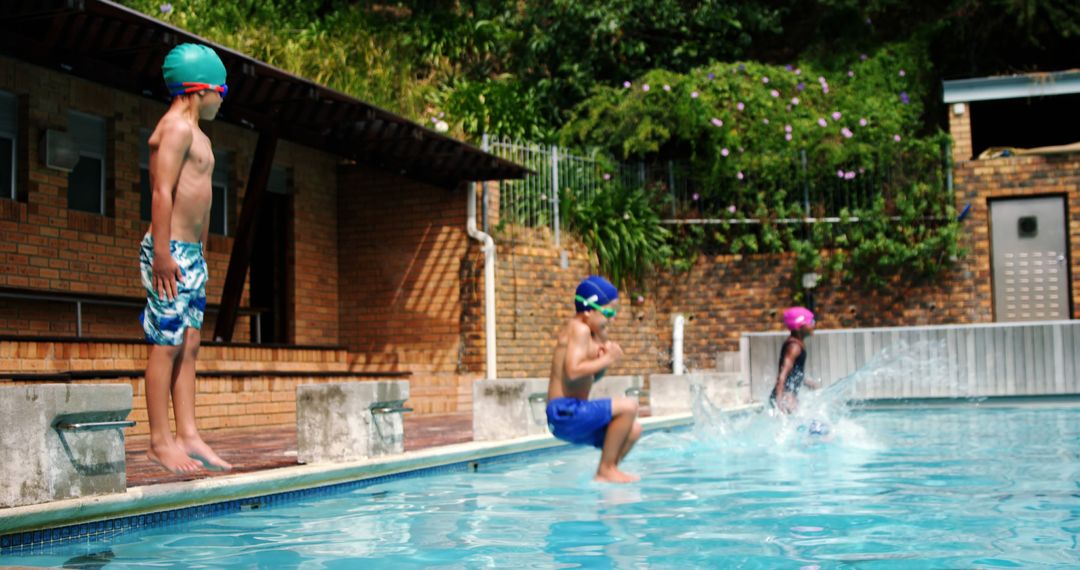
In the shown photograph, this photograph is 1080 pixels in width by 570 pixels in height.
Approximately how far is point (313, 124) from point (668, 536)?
31.9ft

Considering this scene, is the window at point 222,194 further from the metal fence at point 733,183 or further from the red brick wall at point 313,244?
the metal fence at point 733,183

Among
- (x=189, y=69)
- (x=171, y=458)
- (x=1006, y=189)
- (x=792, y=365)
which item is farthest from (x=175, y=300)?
(x=1006, y=189)

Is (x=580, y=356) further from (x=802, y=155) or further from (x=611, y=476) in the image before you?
(x=802, y=155)

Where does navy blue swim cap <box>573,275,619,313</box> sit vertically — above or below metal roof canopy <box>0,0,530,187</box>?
below

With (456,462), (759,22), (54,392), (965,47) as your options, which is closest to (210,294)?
(456,462)

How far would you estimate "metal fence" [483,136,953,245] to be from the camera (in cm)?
1895

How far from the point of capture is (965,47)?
2256cm

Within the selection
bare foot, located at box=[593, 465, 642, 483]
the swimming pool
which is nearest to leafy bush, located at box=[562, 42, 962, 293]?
the swimming pool

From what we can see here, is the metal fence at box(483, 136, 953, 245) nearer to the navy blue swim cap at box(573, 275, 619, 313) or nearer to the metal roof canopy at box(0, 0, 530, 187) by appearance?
the metal roof canopy at box(0, 0, 530, 187)

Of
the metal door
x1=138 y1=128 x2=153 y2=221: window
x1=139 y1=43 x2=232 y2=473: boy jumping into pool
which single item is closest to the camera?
x1=139 y1=43 x2=232 y2=473: boy jumping into pool

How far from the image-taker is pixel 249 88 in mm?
12430

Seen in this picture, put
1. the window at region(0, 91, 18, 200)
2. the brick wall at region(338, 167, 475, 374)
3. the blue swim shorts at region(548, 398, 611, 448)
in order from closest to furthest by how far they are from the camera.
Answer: the blue swim shorts at region(548, 398, 611, 448)
the window at region(0, 91, 18, 200)
the brick wall at region(338, 167, 475, 374)

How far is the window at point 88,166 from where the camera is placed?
513 inches

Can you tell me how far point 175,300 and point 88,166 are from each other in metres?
8.22
